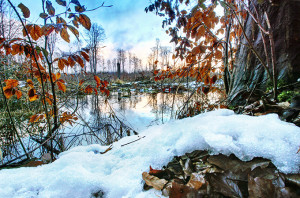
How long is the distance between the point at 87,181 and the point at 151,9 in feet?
6.09

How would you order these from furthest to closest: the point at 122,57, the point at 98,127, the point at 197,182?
the point at 122,57
the point at 98,127
the point at 197,182

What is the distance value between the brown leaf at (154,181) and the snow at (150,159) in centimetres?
3

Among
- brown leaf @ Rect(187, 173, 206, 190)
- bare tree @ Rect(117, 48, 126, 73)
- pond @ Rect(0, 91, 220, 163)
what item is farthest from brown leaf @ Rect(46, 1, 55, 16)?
bare tree @ Rect(117, 48, 126, 73)

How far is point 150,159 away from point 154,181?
150 millimetres

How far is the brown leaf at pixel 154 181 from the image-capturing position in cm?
53

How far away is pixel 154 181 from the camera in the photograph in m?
0.56

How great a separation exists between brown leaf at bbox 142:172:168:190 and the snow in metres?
0.03

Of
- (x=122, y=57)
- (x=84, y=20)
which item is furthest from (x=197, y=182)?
(x=122, y=57)

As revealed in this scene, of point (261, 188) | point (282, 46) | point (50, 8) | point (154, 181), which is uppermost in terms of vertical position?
point (50, 8)

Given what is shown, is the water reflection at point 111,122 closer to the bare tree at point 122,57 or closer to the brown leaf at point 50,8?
the brown leaf at point 50,8

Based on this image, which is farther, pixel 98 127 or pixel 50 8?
Result: pixel 98 127

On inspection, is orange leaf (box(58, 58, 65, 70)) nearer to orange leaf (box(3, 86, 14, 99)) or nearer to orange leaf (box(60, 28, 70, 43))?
orange leaf (box(60, 28, 70, 43))

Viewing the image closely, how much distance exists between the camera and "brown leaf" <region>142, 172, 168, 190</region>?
1.74 feet

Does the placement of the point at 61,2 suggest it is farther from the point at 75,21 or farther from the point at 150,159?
the point at 150,159
